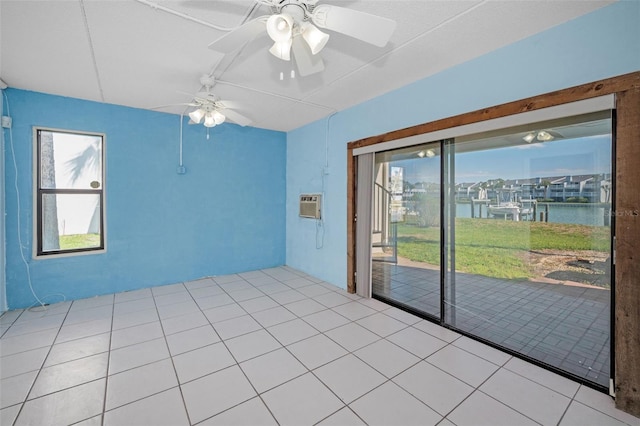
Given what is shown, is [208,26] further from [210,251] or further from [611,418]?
[611,418]

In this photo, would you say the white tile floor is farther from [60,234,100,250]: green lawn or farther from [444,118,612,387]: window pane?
[60,234,100,250]: green lawn

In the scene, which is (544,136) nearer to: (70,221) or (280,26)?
(280,26)

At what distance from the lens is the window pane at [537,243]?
2086 millimetres

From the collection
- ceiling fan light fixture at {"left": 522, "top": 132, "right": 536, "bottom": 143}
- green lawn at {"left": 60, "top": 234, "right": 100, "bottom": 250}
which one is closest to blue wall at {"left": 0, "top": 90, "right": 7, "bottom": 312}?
green lawn at {"left": 60, "top": 234, "right": 100, "bottom": 250}

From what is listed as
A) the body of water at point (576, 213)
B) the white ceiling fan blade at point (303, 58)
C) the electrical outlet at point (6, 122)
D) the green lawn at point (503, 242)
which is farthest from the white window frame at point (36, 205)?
the body of water at point (576, 213)

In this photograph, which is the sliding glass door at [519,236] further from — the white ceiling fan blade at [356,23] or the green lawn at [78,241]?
the green lawn at [78,241]

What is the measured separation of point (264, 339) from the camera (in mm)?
2689

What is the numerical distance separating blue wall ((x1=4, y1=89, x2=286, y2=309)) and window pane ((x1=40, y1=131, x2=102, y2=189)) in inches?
5.9

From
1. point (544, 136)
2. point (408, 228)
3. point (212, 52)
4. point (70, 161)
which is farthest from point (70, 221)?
point (544, 136)

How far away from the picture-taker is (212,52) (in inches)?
98.1

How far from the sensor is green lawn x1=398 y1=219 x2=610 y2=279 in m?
2.17

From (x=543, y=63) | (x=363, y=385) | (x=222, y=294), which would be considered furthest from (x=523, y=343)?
(x=222, y=294)

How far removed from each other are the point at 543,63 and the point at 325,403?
3155 mm

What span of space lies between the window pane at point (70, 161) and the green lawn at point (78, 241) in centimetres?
69
